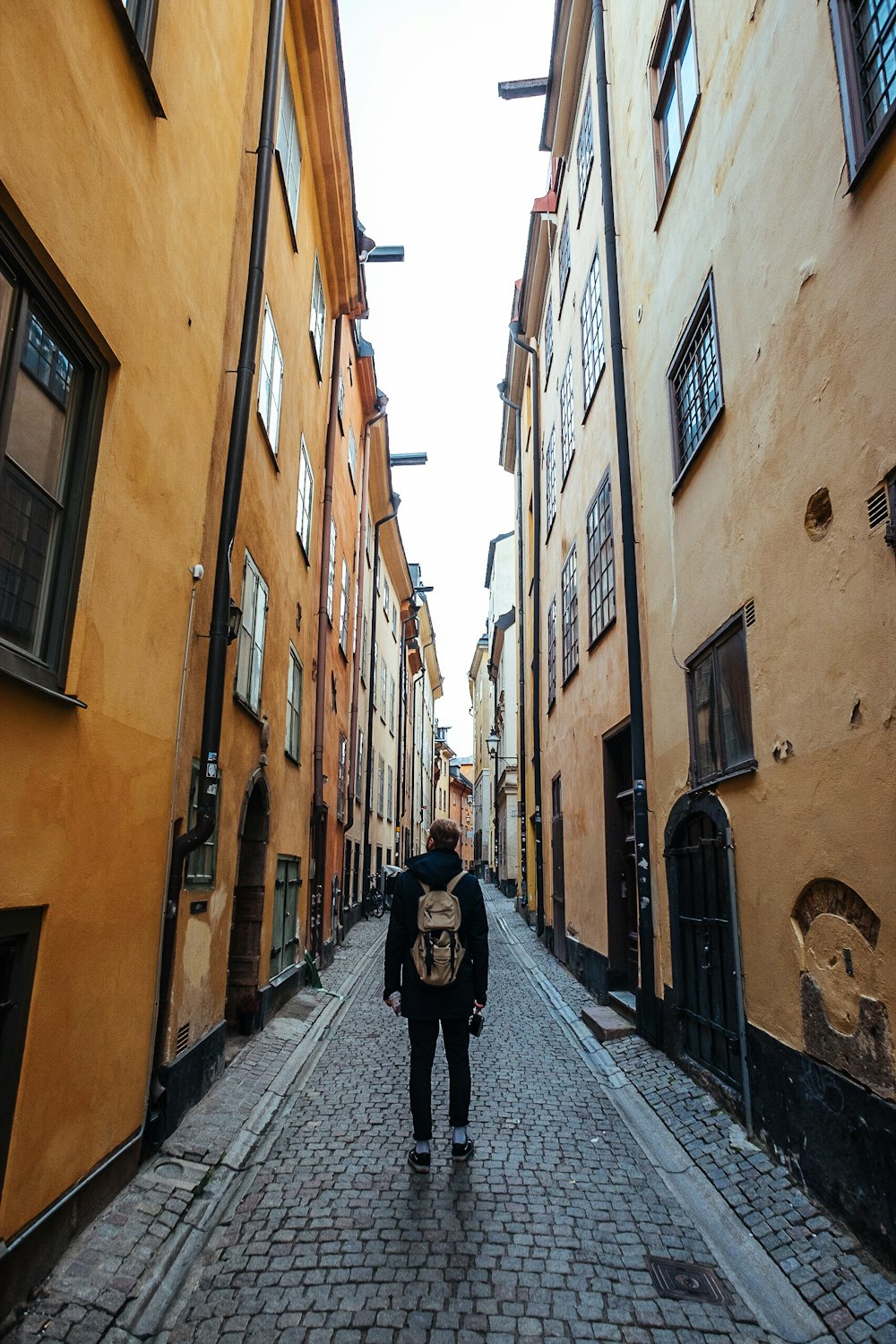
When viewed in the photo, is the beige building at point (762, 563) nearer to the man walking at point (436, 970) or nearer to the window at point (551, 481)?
the man walking at point (436, 970)

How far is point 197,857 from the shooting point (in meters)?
6.33

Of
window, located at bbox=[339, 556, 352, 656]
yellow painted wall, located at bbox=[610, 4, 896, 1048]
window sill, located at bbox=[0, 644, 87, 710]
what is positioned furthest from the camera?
window, located at bbox=[339, 556, 352, 656]

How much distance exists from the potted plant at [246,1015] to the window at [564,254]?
11985mm

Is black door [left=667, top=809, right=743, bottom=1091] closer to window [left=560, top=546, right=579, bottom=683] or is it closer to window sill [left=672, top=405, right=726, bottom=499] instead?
window sill [left=672, top=405, right=726, bottom=499]

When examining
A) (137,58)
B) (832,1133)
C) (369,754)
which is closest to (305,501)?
(137,58)

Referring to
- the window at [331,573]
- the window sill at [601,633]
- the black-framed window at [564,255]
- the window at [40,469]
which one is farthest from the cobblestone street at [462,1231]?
the black-framed window at [564,255]

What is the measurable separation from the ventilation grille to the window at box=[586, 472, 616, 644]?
582 cm

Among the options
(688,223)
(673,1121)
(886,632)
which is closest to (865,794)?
(886,632)

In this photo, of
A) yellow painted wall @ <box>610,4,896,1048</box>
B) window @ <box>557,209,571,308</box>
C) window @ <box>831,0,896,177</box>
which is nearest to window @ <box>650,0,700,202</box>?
yellow painted wall @ <box>610,4,896,1048</box>

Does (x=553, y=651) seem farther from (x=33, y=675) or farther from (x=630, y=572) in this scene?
(x=33, y=675)

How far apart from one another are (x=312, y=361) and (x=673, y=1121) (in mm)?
10160

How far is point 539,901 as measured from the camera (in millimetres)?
16453

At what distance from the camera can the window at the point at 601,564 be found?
10.2 m

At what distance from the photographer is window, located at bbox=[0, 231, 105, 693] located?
3488mm
